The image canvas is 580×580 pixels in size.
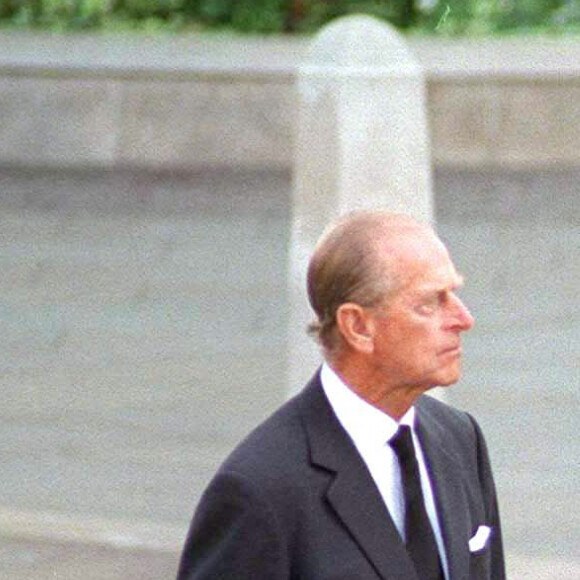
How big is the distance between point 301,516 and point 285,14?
10.4 metres

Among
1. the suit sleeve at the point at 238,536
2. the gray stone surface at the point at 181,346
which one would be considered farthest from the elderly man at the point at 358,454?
the gray stone surface at the point at 181,346

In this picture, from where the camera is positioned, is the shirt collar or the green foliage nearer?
the shirt collar

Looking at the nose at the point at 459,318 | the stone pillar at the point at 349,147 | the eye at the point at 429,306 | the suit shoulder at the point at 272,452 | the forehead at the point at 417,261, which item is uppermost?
the forehead at the point at 417,261

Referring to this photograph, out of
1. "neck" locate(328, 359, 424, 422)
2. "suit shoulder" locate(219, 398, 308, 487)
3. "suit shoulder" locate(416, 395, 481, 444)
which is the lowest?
"suit shoulder" locate(416, 395, 481, 444)

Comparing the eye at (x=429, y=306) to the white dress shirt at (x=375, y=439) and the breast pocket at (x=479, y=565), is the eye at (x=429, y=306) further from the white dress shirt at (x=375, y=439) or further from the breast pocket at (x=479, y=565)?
the breast pocket at (x=479, y=565)

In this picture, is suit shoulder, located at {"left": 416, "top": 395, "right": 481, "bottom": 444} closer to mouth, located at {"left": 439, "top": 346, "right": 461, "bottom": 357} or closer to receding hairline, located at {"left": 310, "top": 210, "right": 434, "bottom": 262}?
mouth, located at {"left": 439, "top": 346, "right": 461, "bottom": 357}

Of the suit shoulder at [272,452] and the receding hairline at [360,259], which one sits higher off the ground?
the receding hairline at [360,259]

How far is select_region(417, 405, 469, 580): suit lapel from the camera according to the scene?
3.04 metres

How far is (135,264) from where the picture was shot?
10273mm

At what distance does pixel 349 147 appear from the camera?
19.5ft

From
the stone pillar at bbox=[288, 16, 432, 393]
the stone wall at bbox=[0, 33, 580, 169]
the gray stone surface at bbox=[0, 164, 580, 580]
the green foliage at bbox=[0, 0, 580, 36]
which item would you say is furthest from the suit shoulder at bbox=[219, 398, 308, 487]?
the green foliage at bbox=[0, 0, 580, 36]

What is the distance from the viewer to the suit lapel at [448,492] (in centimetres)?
304

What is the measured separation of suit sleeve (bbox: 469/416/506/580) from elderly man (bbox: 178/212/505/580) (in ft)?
0.50

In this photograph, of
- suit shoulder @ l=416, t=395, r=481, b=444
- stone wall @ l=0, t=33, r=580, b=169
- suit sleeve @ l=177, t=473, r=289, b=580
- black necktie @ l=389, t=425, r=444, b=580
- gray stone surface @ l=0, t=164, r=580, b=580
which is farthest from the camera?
stone wall @ l=0, t=33, r=580, b=169
